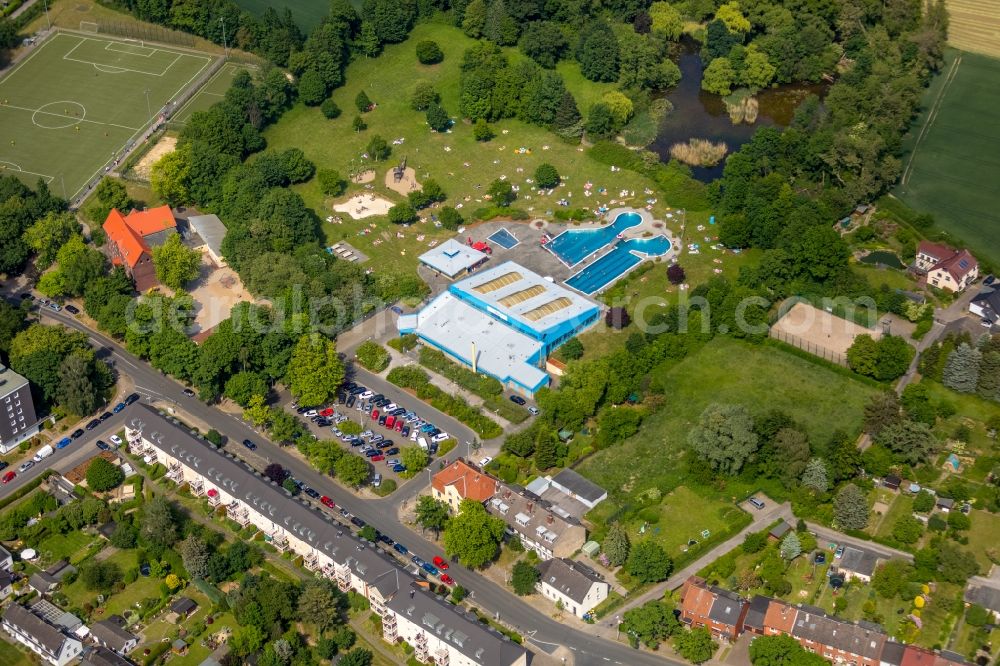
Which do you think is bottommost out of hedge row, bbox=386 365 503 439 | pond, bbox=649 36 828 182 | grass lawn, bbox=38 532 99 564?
grass lawn, bbox=38 532 99 564

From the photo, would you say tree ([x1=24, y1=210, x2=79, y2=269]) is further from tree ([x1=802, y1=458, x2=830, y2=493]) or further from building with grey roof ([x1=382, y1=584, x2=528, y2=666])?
tree ([x1=802, y1=458, x2=830, y2=493])

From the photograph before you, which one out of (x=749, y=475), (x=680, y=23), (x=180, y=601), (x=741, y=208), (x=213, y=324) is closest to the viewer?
(x=180, y=601)

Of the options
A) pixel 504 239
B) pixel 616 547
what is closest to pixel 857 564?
pixel 616 547

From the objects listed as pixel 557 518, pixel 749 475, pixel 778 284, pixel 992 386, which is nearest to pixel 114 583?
pixel 557 518

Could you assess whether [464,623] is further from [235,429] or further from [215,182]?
[215,182]

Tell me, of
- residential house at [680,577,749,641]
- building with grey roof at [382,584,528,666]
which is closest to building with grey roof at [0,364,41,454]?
building with grey roof at [382,584,528,666]

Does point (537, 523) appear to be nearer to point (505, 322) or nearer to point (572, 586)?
point (572, 586)
